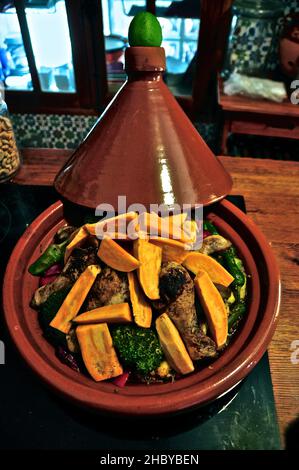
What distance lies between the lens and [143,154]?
2.50 ft

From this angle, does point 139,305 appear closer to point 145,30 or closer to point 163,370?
point 163,370

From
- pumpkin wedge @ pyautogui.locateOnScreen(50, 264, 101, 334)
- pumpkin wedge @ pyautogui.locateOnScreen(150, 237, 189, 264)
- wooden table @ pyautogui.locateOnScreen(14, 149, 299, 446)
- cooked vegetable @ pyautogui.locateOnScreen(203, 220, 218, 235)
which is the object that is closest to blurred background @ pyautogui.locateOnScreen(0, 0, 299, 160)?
wooden table @ pyautogui.locateOnScreen(14, 149, 299, 446)

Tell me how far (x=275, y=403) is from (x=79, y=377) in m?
0.41

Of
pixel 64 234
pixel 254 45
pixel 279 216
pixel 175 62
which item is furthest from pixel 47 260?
pixel 175 62

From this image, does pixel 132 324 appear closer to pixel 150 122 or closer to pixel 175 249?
pixel 175 249

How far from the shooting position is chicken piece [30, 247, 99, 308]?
2.35 feet

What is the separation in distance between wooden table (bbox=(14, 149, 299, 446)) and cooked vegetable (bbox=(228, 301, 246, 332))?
0.11 m

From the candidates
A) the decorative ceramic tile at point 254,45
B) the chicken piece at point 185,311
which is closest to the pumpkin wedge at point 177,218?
the chicken piece at point 185,311

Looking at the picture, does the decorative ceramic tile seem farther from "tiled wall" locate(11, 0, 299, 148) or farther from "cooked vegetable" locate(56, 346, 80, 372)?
"cooked vegetable" locate(56, 346, 80, 372)

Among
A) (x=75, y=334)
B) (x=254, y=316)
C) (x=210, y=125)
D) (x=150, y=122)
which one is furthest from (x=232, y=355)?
(x=210, y=125)

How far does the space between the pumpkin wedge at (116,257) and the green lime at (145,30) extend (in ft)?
1.44

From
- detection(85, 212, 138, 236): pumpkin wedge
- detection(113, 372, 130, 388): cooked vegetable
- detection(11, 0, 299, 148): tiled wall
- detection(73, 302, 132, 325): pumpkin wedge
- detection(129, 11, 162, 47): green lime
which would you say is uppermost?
detection(129, 11, 162, 47): green lime
